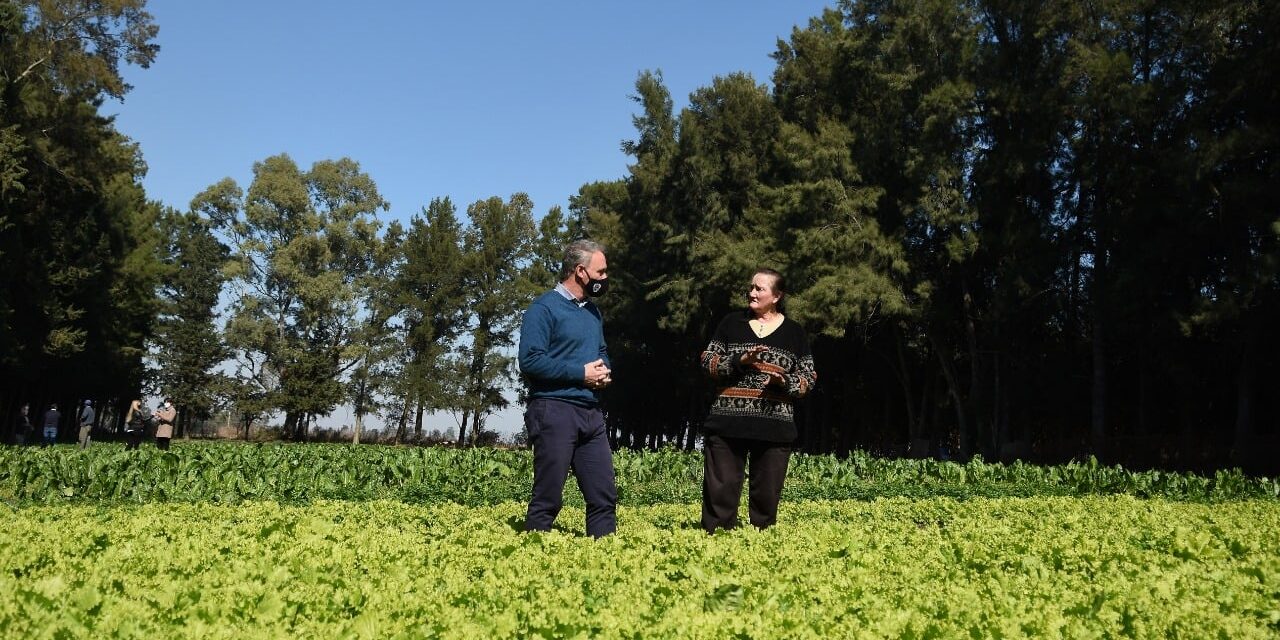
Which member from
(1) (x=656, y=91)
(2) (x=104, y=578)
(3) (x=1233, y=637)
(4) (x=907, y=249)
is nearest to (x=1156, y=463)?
(4) (x=907, y=249)

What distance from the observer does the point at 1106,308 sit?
2870cm

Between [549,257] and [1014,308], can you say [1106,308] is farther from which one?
[549,257]

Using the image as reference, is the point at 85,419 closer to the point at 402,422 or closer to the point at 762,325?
the point at 762,325

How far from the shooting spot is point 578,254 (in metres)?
6.82

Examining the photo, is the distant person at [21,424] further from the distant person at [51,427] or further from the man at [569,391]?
the man at [569,391]

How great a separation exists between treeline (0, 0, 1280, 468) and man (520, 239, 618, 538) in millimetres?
21712

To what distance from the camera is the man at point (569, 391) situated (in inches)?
259

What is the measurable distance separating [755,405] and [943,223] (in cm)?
2784

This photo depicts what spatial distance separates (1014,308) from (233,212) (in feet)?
171

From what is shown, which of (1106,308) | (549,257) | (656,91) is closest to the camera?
(1106,308)

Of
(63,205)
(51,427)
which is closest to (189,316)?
(63,205)

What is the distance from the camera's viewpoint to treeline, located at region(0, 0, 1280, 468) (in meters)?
27.0

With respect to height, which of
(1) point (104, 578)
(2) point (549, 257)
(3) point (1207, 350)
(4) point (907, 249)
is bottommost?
(1) point (104, 578)

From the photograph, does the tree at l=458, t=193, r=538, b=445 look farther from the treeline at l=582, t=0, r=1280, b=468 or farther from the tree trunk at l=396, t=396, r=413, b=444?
the treeline at l=582, t=0, r=1280, b=468
